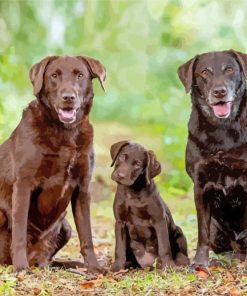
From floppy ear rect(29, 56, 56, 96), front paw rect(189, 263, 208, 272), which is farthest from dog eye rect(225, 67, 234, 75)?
front paw rect(189, 263, 208, 272)

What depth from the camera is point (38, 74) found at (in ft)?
17.5

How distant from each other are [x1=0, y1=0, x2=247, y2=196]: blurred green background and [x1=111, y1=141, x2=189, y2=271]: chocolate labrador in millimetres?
5437

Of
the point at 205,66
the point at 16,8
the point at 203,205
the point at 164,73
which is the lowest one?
the point at 203,205

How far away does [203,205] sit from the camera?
225 inches

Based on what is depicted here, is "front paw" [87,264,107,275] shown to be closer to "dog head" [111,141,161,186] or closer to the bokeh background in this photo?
"dog head" [111,141,161,186]

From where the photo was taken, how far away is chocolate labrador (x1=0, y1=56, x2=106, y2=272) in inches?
209

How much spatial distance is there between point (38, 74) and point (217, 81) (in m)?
1.26

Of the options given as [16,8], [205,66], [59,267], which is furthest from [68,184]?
[16,8]

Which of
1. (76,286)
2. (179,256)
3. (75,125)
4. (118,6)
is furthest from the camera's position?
(118,6)

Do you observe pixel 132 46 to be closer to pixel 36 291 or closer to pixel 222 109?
pixel 222 109

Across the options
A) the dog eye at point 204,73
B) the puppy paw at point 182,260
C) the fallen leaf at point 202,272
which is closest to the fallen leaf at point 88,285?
the fallen leaf at point 202,272

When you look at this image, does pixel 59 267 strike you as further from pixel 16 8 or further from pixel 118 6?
pixel 118 6

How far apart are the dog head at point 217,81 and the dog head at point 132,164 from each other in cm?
54

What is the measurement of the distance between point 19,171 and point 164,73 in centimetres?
794
